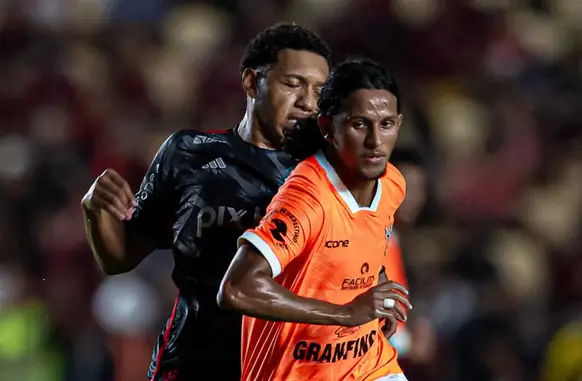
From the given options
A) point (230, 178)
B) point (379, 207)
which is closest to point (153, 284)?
point (230, 178)

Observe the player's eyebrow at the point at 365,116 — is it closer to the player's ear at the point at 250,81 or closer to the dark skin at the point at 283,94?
the dark skin at the point at 283,94

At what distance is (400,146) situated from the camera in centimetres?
605

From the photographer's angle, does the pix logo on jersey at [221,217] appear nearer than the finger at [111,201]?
No

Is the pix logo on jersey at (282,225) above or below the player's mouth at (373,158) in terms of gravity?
below

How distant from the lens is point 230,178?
3957 millimetres

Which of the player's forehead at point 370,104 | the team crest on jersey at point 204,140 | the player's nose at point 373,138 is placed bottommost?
the team crest on jersey at point 204,140

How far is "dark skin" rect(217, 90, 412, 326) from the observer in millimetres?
3107

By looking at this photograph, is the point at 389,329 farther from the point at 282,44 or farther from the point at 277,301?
the point at 282,44

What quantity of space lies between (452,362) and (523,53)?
296 centimetres

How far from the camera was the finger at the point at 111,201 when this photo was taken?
3.67 metres

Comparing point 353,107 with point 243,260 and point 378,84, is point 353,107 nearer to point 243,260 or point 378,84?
point 378,84

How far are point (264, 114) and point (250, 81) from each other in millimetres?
194

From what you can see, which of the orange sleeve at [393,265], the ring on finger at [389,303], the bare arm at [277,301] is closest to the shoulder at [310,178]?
→ the bare arm at [277,301]

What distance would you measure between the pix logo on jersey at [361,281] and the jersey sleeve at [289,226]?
0.19 metres
